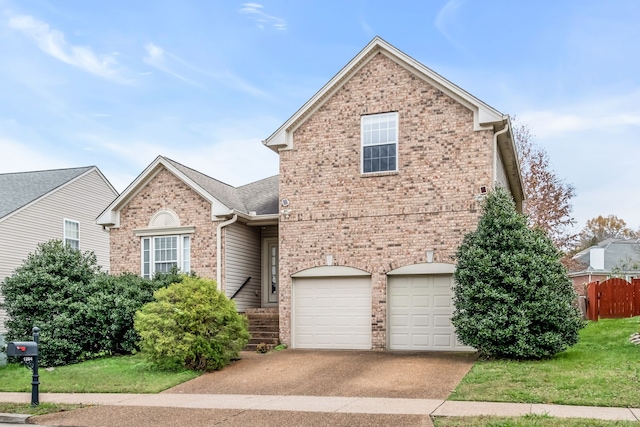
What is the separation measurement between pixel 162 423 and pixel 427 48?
11577 mm

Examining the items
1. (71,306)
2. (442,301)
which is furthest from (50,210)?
(442,301)

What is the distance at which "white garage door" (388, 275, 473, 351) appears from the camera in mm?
16656

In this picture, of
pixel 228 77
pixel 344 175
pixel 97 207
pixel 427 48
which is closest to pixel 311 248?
pixel 344 175

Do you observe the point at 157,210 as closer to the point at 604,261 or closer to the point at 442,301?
the point at 442,301

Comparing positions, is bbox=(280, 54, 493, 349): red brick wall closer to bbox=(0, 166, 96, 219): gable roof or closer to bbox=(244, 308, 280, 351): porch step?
bbox=(244, 308, 280, 351): porch step

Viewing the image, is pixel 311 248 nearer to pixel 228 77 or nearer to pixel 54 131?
pixel 228 77

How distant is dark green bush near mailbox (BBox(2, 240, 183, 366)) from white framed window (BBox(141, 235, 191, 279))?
4.56ft

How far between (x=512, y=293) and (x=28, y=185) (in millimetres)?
21306

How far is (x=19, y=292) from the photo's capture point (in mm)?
17672

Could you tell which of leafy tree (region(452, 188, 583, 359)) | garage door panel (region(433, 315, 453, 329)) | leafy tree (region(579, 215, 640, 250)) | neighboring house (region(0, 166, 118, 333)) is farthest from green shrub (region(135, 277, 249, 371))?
leafy tree (region(579, 215, 640, 250))

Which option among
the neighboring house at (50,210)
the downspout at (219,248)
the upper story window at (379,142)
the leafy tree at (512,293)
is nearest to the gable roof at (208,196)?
the downspout at (219,248)

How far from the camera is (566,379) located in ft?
37.7

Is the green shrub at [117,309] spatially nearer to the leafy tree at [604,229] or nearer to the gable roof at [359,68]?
the gable roof at [359,68]

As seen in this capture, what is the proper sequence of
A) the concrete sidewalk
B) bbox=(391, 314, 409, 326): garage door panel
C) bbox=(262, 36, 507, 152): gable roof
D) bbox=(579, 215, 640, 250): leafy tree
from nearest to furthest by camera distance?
the concrete sidewalk < bbox=(262, 36, 507, 152): gable roof < bbox=(391, 314, 409, 326): garage door panel < bbox=(579, 215, 640, 250): leafy tree
